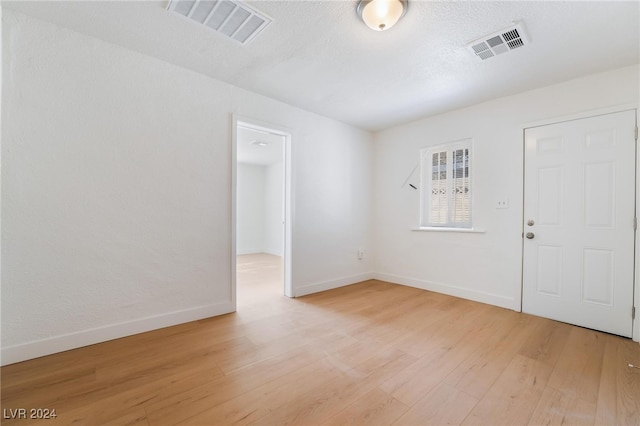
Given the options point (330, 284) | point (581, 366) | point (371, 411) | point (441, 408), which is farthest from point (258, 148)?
point (581, 366)

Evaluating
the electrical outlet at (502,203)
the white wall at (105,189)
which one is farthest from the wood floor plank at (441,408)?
the electrical outlet at (502,203)

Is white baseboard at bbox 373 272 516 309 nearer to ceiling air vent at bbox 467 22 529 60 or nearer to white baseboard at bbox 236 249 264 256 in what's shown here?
ceiling air vent at bbox 467 22 529 60

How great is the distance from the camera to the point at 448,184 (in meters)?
3.91

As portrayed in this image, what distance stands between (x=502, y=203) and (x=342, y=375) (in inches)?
114

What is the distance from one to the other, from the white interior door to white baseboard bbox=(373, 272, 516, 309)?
23cm

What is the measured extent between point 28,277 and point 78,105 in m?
1.44

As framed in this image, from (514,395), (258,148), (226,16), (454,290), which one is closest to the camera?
(514,395)

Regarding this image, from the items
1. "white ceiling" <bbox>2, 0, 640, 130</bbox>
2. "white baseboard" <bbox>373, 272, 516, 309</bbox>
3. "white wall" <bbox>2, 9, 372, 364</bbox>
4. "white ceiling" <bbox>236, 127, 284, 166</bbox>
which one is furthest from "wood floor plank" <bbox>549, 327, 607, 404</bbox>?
"white ceiling" <bbox>236, 127, 284, 166</bbox>

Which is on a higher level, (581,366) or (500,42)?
(500,42)

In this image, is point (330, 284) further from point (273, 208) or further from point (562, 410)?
point (273, 208)

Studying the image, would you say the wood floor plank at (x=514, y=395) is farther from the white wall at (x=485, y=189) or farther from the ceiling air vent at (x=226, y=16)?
the ceiling air vent at (x=226, y=16)

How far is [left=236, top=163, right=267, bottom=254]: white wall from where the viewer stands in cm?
783

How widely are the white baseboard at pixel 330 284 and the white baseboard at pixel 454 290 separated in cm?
31

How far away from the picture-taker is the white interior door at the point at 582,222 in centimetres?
258
